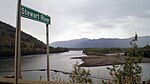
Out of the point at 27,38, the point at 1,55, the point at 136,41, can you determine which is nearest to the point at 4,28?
the point at 27,38

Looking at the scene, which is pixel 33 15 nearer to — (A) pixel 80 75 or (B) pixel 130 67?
(A) pixel 80 75

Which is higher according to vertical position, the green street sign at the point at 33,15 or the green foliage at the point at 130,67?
the green street sign at the point at 33,15

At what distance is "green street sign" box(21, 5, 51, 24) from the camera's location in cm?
348

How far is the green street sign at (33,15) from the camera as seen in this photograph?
137 inches

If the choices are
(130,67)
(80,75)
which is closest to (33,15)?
(80,75)

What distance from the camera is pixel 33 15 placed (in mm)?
3709

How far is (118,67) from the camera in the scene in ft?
17.4

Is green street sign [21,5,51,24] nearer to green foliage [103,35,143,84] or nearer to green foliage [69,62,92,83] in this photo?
green foliage [69,62,92,83]

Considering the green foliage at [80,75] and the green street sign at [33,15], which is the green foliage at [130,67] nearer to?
the green foliage at [80,75]

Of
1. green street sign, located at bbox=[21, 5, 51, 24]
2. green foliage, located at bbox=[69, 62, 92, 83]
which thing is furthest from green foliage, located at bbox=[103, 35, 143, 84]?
green street sign, located at bbox=[21, 5, 51, 24]

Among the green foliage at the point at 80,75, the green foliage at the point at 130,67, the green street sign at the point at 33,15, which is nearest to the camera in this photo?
the green street sign at the point at 33,15

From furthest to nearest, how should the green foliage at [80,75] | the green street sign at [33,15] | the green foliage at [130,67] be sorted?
1. the green foliage at [80,75]
2. the green foliage at [130,67]
3. the green street sign at [33,15]

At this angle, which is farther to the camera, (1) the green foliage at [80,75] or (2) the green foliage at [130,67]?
(1) the green foliage at [80,75]

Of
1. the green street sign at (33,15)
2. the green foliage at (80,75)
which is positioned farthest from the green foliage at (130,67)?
the green street sign at (33,15)
